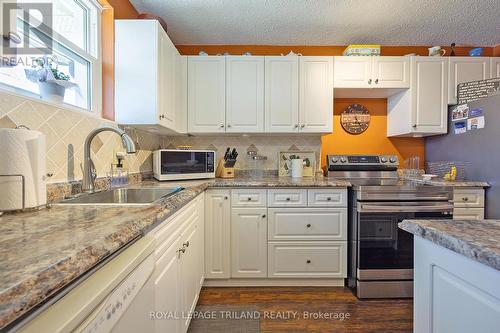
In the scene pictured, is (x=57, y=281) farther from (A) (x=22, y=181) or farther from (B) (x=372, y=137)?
(B) (x=372, y=137)

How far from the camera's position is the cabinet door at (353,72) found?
8.30ft

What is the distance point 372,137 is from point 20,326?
124 inches

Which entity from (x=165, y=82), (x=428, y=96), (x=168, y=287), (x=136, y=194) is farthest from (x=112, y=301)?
(x=428, y=96)

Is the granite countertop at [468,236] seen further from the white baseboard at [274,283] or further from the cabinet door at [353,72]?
the cabinet door at [353,72]

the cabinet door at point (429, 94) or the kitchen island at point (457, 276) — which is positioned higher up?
the cabinet door at point (429, 94)

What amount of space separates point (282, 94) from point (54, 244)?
228 centimetres

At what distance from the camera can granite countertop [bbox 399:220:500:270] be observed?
0.53 meters

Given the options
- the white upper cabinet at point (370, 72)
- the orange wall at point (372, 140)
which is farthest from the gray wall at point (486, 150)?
the white upper cabinet at point (370, 72)

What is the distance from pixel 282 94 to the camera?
A: 2.53 m

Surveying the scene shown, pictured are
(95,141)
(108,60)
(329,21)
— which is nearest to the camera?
(95,141)

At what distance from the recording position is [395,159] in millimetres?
2756

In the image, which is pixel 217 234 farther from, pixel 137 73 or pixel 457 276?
pixel 457 276

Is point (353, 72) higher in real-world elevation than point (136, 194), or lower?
higher

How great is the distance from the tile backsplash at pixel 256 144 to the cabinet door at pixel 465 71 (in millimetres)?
1375
